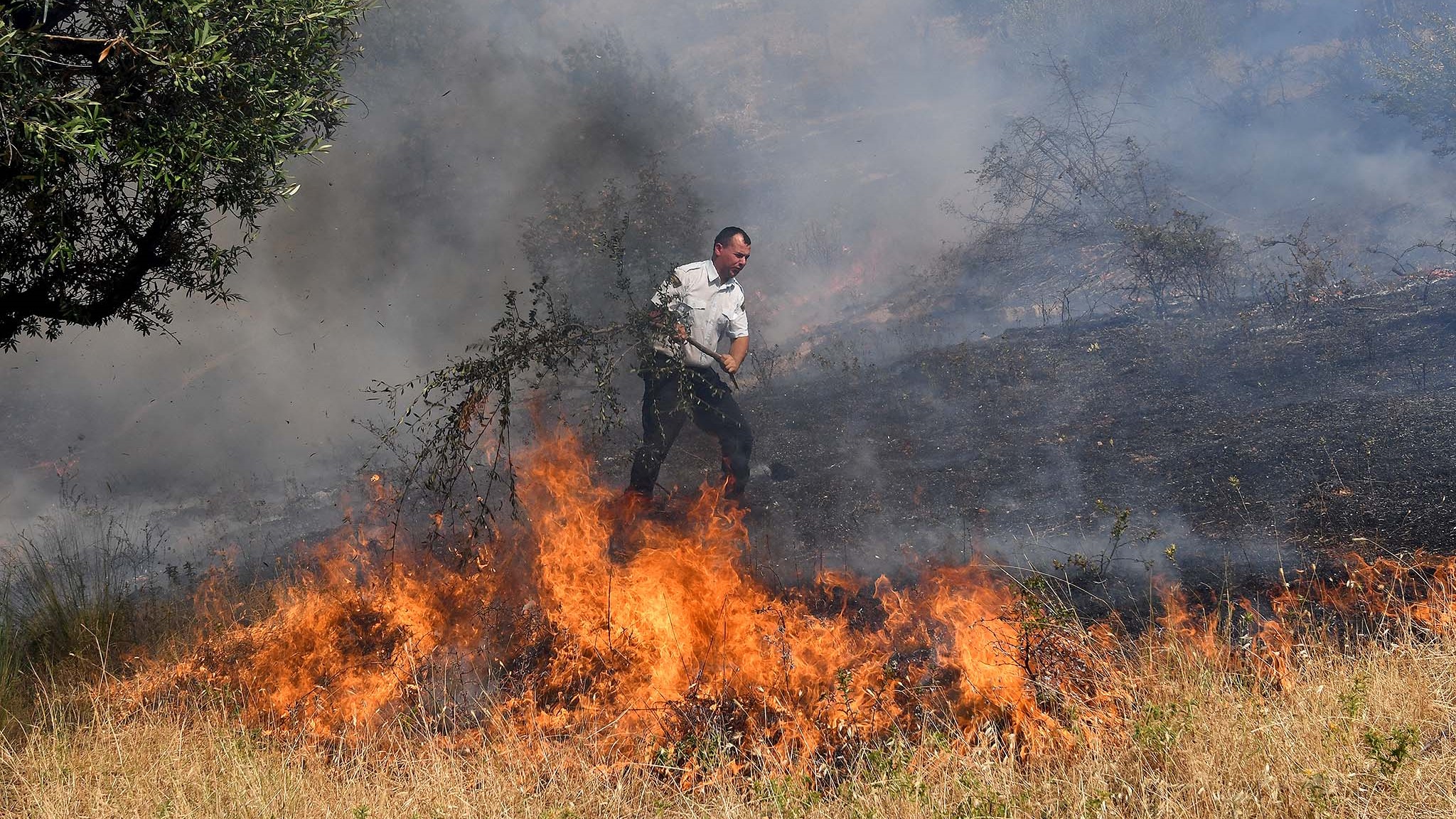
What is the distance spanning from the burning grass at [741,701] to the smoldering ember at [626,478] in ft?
0.09

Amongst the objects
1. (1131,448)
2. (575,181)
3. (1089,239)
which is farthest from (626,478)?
(1089,239)

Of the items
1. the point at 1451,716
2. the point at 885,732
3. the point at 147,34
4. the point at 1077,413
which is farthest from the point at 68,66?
the point at 1077,413

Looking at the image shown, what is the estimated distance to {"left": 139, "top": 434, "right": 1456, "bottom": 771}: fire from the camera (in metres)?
3.77

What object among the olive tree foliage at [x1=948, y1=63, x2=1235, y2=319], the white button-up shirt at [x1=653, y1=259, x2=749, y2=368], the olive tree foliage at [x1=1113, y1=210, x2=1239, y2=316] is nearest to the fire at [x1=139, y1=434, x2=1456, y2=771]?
the white button-up shirt at [x1=653, y1=259, x2=749, y2=368]

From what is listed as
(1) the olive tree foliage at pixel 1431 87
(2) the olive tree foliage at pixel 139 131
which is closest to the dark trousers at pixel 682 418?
(2) the olive tree foliage at pixel 139 131

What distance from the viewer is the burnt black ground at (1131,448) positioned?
17.4 feet

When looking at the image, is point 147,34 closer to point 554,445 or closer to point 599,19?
point 554,445

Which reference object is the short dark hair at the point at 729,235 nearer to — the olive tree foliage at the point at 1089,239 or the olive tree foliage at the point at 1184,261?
Answer: the olive tree foliage at the point at 1089,239

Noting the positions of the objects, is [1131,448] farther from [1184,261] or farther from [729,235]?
[1184,261]

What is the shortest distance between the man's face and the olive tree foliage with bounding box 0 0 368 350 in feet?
8.41

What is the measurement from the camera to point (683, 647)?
4641mm

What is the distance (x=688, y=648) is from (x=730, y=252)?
2.70 m

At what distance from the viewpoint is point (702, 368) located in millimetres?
6027

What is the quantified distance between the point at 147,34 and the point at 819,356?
8743mm
